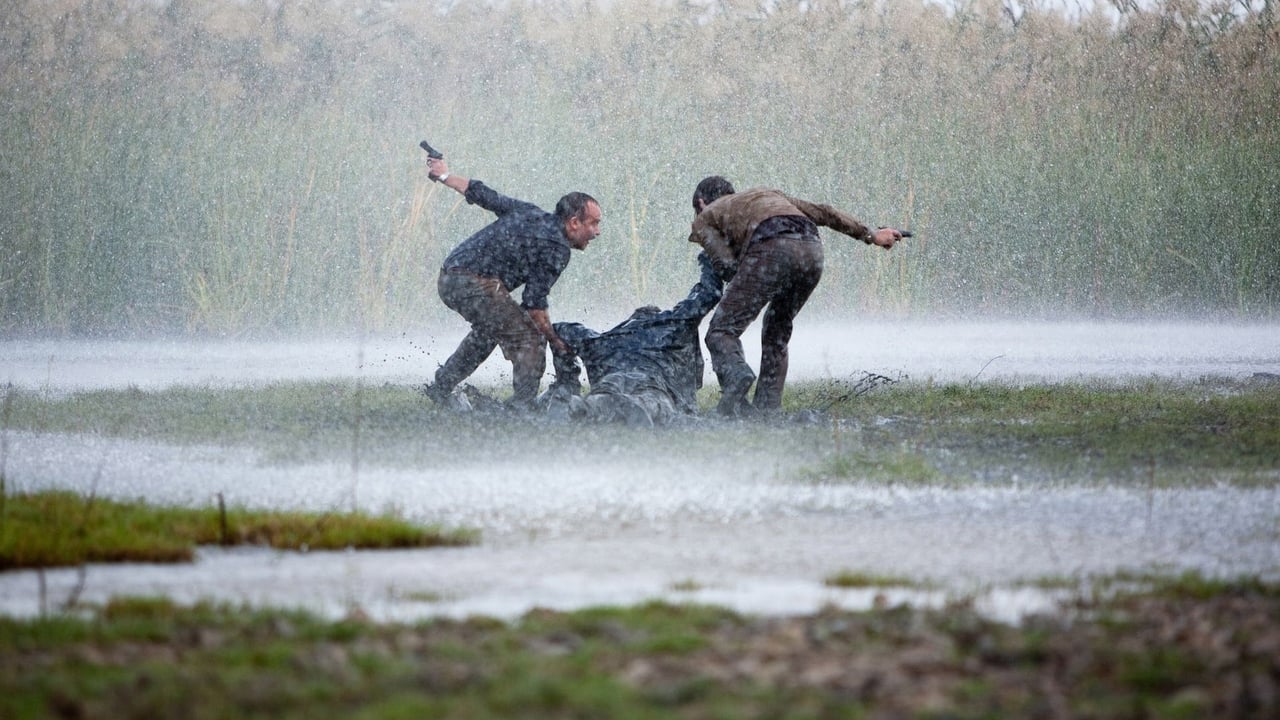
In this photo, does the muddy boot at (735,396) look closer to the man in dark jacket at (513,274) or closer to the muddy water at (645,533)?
the man in dark jacket at (513,274)

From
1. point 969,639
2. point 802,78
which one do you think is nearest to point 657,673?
point 969,639

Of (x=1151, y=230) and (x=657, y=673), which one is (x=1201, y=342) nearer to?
(x=1151, y=230)

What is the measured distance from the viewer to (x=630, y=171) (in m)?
21.9

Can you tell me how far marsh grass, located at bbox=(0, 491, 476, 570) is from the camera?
7039 millimetres

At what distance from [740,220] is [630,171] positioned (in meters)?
8.88

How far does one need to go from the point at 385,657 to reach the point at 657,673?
2.55 ft

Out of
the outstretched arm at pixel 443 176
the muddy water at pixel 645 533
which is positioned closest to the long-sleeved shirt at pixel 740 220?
the outstretched arm at pixel 443 176

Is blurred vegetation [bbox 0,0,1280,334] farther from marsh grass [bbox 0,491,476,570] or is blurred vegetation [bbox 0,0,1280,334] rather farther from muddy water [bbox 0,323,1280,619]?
marsh grass [bbox 0,491,476,570]

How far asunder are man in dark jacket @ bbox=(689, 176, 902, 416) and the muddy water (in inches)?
73.8

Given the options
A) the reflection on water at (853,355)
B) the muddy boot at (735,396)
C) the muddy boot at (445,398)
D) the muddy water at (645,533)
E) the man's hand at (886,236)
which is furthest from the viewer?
the reflection on water at (853,355)

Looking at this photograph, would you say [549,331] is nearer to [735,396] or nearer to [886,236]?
[735,396]

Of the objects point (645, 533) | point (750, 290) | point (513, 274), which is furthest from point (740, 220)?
point (645, 533)

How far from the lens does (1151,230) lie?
21.2 metres

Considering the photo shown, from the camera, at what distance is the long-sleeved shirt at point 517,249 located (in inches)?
514
